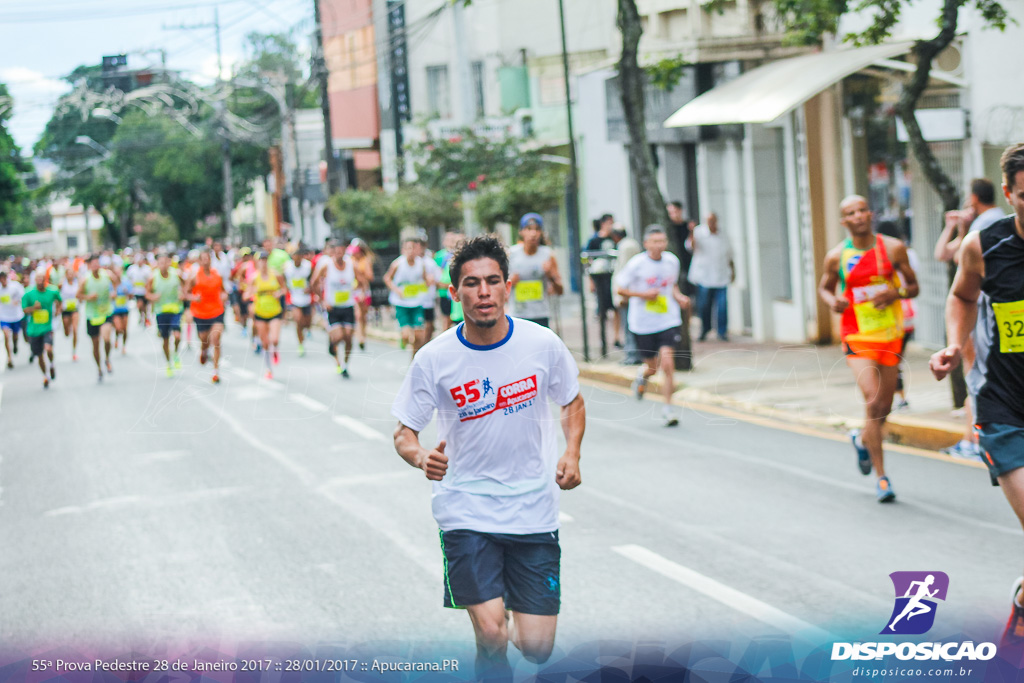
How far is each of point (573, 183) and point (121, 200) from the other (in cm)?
6183

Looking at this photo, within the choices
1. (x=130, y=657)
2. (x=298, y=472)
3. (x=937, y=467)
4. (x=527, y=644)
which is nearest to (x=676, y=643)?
(x=527, y=644)

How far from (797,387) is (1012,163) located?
9467 millimetres

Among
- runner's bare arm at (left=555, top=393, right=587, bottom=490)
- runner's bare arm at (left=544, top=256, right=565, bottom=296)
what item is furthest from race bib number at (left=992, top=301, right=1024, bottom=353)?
runner's bare arm at (left=544, top=256, right=565, bottom=296)

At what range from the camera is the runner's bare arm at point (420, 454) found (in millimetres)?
4398

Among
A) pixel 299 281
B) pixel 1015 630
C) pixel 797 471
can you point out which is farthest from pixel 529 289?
pixel 1015 630

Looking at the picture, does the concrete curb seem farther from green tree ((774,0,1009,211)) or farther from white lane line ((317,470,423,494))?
white lane line ((317,470,423,494))

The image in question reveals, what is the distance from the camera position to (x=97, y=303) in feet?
68.0

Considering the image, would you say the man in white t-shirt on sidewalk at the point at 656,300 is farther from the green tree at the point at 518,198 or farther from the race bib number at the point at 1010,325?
the green tree at the point at 518,198

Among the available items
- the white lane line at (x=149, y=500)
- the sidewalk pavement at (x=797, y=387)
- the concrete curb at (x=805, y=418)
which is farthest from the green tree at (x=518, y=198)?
the white lane line at (x=149, y=500)

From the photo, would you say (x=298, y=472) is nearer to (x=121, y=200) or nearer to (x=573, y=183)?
(x=573, y=183)

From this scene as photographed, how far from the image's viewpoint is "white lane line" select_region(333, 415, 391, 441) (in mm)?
12969

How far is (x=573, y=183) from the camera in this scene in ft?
57.4

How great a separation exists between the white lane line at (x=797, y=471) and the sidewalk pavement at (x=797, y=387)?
4.36 feet

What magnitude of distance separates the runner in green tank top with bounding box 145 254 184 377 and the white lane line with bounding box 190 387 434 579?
6979 mm
